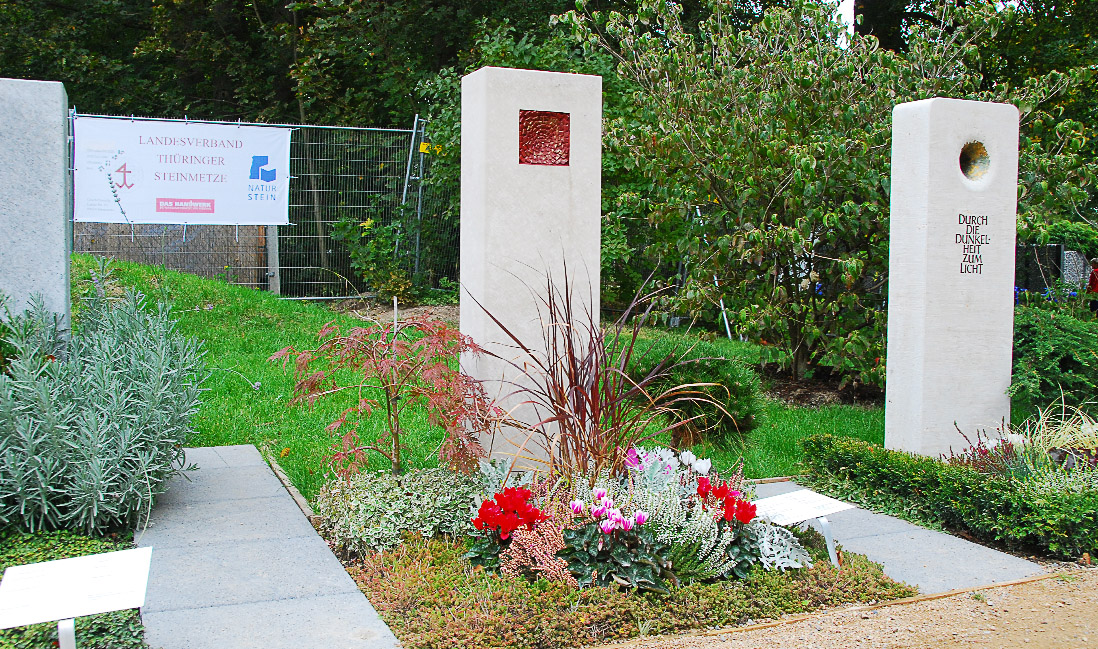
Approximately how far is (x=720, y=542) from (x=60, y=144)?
14.9 feet

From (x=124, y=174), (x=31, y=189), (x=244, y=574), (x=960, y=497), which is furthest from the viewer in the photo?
(x=124, y=174)

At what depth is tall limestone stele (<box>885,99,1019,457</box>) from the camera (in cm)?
588

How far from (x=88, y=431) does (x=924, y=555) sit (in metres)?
4.07

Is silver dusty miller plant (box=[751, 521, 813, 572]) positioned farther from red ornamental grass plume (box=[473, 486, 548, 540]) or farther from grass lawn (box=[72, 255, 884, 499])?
grass lawn (box=[72, 255, 884, 499])

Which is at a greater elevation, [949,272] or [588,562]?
[949,272]

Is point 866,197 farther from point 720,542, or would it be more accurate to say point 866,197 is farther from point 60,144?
point 60,144

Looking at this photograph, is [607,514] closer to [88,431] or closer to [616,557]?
[616,557]

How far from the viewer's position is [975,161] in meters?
6.15

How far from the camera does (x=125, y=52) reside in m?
19.0

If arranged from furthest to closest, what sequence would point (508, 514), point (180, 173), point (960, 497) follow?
point (180, 173) < point (960, 497) < point (508, 514)

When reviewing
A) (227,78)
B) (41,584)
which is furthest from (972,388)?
(227,78)

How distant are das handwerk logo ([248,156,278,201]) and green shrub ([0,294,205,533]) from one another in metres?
7.56

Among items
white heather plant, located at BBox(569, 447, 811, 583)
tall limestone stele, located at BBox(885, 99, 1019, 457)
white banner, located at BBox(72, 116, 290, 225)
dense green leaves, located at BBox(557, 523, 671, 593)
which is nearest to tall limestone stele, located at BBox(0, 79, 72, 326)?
white heather plant, located at BBox(569, 447, 811, 583)

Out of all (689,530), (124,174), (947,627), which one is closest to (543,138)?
(689,530)
